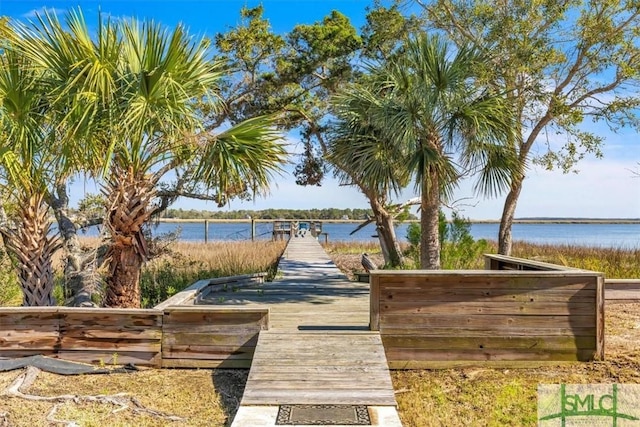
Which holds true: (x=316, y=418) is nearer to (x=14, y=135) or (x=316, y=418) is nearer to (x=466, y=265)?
(x=14, y=135)

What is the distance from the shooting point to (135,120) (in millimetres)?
5160

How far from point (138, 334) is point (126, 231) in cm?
124

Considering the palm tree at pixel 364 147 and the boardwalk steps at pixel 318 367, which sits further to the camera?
the palm tree at pixel 364 147

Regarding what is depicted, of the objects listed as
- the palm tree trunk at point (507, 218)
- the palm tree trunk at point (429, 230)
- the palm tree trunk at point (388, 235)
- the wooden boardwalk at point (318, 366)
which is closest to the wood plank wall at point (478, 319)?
the wooden boardwalk at point (318, 366)

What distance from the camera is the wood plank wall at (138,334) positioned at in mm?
5090

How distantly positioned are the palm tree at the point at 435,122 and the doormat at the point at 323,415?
12.2 ft

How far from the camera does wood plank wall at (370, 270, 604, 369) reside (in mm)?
5102

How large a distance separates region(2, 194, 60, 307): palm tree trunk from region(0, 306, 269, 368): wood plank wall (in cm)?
80

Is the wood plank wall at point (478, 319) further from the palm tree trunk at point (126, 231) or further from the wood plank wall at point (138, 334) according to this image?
the palm tree trunk at point (126, 231)

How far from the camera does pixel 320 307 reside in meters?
6.93

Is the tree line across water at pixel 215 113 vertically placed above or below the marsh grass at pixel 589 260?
above

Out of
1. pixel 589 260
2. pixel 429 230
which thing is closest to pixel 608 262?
pixel 589 260

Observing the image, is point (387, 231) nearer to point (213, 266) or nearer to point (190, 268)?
point (213, 266)

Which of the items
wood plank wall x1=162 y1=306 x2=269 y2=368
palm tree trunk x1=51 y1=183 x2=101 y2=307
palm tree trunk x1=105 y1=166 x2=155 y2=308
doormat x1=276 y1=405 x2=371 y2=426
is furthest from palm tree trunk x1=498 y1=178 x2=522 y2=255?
palm tree trunk x1=51 y1=183 x2=101 y2=307
